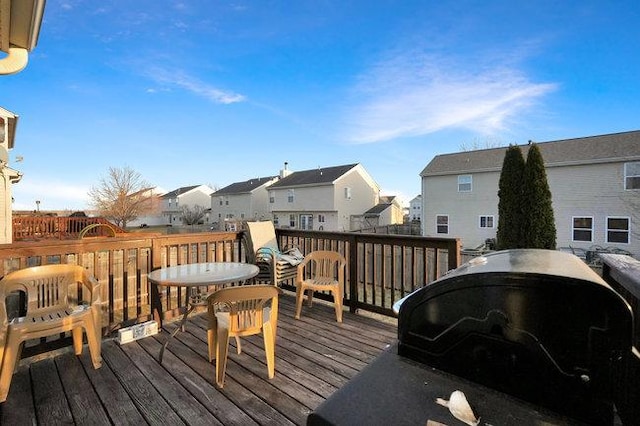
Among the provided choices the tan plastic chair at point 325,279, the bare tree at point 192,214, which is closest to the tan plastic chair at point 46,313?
the tan plastic chair at point 325,279

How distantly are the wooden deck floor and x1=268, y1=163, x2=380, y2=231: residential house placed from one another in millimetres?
18504

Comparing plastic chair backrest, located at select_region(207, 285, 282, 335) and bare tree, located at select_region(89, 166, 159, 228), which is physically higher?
bare tree, located at select_region(89, 166, 159, 228)

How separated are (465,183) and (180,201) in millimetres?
31741

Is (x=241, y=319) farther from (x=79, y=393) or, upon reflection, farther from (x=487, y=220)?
(x=487, y=220)

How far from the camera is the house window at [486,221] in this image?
14.6 m

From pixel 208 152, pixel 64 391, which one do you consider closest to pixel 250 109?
pixel 208 152

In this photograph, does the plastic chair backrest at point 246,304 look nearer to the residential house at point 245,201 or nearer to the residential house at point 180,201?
the residential house at point 245,201

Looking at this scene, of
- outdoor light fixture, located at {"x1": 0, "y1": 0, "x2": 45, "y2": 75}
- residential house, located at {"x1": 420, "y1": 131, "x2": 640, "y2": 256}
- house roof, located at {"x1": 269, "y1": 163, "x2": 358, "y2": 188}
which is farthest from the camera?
house roof, located at {"x1": 269, "y1": 163, "x2": 358, "y2": 188}

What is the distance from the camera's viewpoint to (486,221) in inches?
580

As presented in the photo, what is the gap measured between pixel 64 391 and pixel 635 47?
14.5 metres

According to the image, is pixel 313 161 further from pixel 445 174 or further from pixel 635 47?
pixel 635 47

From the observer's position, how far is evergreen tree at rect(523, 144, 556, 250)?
27.9ft

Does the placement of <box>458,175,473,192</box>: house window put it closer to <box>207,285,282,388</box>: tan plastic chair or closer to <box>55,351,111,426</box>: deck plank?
<box>207,285,282,388</box>: tan plastic chair

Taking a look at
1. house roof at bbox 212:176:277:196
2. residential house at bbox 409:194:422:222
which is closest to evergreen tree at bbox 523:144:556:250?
residential house at bbox 409:194:422:222
